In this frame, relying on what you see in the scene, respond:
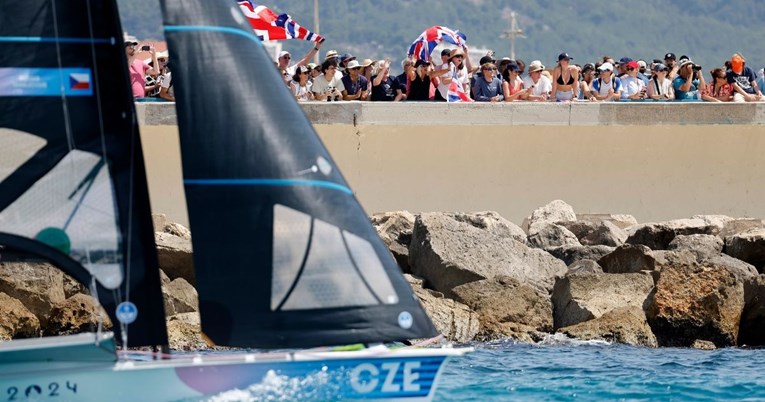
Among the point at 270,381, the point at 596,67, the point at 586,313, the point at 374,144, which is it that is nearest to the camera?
the point at 270,381

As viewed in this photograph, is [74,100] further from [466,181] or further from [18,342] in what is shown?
[466,181]

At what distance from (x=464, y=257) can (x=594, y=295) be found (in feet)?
6.61

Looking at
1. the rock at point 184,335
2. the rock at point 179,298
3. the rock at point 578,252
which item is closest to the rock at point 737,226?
the rock at point 578,252

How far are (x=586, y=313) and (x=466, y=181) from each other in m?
6.43

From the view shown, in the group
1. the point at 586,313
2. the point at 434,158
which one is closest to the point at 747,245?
the point at 586,313

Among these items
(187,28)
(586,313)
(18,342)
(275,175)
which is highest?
(187,28)

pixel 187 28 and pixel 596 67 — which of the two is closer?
pixel 187 28

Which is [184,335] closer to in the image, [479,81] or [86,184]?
[86,184]

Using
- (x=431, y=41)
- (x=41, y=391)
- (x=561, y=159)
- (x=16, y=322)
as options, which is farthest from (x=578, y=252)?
(x=41, y=391)

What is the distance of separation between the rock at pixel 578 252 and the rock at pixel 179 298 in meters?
5.83

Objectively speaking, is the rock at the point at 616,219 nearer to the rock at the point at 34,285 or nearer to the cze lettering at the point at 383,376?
the rock at the point at 34,285

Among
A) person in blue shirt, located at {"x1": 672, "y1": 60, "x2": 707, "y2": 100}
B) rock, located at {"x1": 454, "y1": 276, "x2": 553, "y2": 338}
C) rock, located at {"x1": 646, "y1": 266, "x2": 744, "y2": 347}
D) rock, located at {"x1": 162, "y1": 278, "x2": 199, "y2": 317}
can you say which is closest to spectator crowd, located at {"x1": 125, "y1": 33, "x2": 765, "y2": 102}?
person in blue shirt, located at {"x1": 672, "y1": 60, "x2": 707, "y2": 100}

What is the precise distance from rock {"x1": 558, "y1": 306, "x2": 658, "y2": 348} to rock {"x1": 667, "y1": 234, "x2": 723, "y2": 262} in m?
3.24

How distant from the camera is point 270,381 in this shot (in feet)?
39.0
